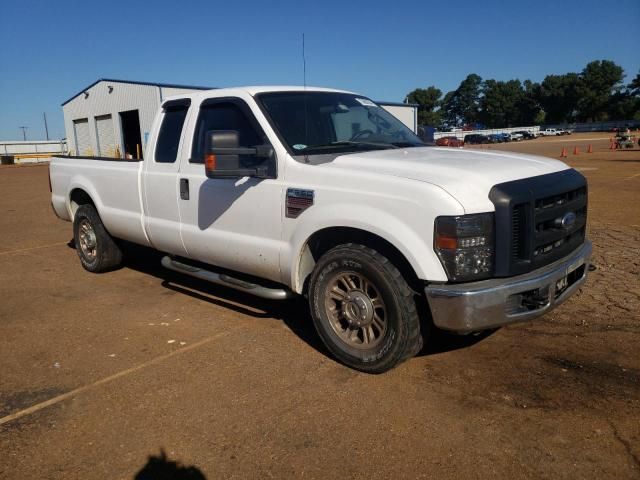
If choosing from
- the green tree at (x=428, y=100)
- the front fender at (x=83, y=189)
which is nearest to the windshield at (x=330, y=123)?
the front fender at (x=83, y=189)

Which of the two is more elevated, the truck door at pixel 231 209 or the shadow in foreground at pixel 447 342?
the truck door at pixel 231 209

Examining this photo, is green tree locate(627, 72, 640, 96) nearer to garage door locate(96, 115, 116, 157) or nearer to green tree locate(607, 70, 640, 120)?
green tree locate(607, 70, 640, 120)

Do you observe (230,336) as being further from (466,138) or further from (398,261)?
(466,138)

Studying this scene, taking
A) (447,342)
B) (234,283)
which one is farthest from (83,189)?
(447,342)

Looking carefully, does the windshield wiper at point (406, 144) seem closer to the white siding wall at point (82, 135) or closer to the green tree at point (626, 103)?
the white siding wall at point (82, 135)

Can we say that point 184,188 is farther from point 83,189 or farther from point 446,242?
point 446,242

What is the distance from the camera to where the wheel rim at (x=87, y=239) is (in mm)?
6407

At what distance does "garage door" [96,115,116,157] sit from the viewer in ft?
109

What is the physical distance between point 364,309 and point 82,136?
37.7m

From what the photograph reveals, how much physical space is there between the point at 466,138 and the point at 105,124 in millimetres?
47474

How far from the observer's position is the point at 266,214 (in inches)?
161

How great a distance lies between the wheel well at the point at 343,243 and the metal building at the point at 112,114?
24.9 meters

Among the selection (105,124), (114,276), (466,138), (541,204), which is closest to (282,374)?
(541,204)

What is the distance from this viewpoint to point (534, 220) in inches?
130
